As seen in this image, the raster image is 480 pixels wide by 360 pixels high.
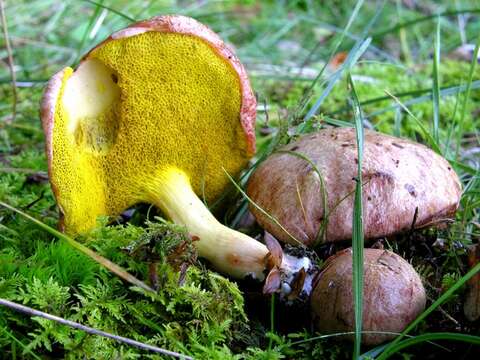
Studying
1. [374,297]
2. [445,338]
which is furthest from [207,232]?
[445,338]

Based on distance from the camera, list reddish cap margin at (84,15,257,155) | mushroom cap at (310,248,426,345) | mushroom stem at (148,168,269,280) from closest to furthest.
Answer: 1. mushroom cap at (310,248,426,345)
2. reddish cap margin at (84,15,257,155)
3. mushroom stem at (148,168,269,280)

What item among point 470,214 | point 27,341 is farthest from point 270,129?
point 27,341

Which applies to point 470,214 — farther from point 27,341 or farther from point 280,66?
point 280,66

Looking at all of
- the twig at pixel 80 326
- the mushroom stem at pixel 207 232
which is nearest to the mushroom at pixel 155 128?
the mushroom stem at pixel 207 232

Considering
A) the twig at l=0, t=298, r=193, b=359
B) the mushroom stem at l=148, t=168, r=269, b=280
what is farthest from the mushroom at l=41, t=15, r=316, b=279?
the twig at l=0, t=298, r=193, b=359

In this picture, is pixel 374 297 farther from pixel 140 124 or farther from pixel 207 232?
pixel 140 124

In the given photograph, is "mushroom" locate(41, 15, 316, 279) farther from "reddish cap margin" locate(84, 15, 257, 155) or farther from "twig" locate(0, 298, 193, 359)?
"twig" locate(0, 298, 193, 359)
